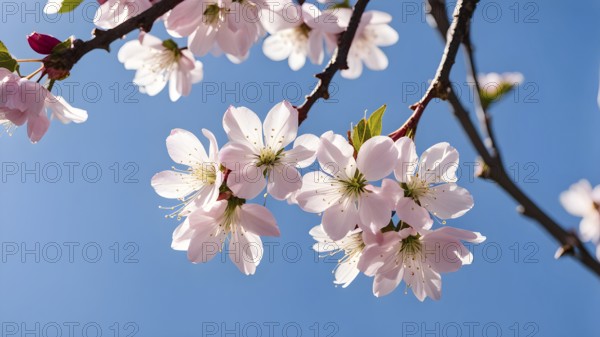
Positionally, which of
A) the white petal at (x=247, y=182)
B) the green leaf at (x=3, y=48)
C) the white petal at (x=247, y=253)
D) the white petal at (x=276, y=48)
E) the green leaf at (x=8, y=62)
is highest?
the green leaf at (x=3, y=48)

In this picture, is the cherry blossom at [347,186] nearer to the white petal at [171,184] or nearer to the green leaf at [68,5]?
the white petal at [171,184]

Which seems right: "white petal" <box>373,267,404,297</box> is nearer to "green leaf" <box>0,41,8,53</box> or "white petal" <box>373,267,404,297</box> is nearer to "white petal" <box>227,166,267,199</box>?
"white petal" <box>227,166,267,199</box>

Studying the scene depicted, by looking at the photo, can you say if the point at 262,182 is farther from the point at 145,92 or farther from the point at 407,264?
the point at 145,92

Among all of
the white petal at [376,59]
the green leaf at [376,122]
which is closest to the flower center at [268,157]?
the green leaf at [376,122]

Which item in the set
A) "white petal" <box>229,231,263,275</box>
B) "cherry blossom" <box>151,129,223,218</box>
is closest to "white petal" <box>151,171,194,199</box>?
"cherry blossom" <box>151,129,223,218</box>

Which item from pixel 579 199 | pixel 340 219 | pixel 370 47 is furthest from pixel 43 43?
pixel 579 199
